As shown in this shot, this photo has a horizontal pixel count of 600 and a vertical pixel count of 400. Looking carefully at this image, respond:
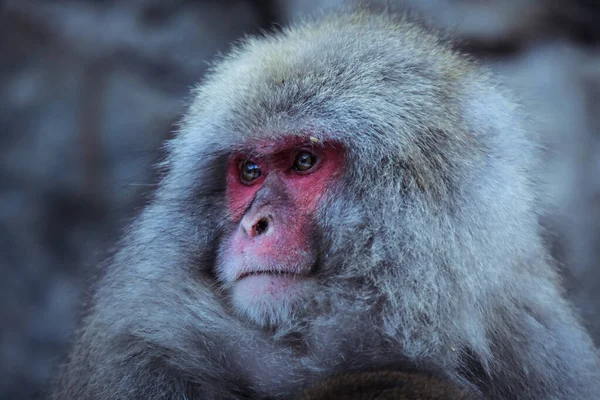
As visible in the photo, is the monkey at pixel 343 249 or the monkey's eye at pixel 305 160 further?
the monkey's eye at pixel 305 160

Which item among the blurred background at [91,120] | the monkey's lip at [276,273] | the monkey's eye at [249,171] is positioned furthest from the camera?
the blurred background at [91,120]

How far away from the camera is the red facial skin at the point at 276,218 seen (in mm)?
2705

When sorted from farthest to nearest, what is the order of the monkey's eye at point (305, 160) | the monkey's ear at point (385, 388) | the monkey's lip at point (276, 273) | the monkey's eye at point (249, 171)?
the monkey's eye at point (249, 171) < the monkey's eye at point (305, 160) < the monkey's lip at point (276, 273) < the monkey's ear at point (385, 388)

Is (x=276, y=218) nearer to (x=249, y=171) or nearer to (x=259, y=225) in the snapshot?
(x=259, y=225)

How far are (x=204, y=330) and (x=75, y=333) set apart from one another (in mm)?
994

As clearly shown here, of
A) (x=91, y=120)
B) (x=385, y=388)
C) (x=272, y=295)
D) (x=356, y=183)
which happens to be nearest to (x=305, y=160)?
(x=356, y=183)

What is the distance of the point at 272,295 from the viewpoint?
106 inches

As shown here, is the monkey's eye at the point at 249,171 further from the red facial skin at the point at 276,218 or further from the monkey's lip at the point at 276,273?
the monkey's lip at the point at 276,273

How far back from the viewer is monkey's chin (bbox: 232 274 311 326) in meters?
2.70

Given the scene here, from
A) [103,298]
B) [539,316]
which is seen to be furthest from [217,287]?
[539,316]

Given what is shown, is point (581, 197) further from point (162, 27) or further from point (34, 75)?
point (34, 75)

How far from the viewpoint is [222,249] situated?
2.95 m

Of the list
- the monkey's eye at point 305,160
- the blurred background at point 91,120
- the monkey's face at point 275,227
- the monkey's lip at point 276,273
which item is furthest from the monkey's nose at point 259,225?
the blurred background at point 91,120

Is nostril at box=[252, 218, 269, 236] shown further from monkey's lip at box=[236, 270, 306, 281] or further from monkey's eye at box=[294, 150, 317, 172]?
monkey's eye at box=[294, 150, 317, 172]
